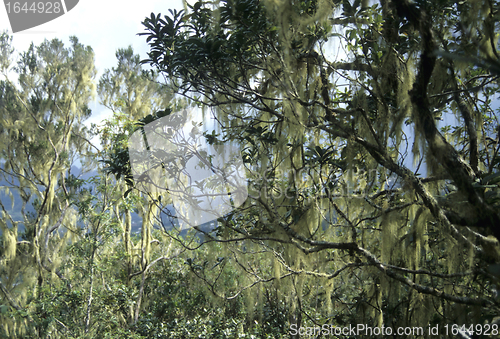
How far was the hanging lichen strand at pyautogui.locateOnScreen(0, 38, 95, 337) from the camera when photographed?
6453mm

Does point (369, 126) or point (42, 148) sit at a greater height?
point (42, 148)

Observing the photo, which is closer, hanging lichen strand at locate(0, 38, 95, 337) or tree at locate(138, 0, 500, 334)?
tree at locate(138, 0, 500, 334)

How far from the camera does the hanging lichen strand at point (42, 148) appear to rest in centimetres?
645

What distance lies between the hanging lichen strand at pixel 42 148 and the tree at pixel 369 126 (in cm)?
577

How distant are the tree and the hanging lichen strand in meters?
5.77

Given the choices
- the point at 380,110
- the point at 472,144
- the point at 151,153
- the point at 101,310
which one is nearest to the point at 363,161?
the point at 380,110

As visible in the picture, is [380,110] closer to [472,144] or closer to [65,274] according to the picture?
[472,144]

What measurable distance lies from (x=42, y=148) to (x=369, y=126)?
23.4 feet

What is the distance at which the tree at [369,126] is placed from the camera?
5.09 feet

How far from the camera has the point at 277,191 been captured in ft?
8.28

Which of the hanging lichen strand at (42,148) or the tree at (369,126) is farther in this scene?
the hanging lichen strand at (42,148)

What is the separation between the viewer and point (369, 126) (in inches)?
74.2

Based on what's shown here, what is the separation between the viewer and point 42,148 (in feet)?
22.6

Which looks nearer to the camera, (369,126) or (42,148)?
(369,126)
